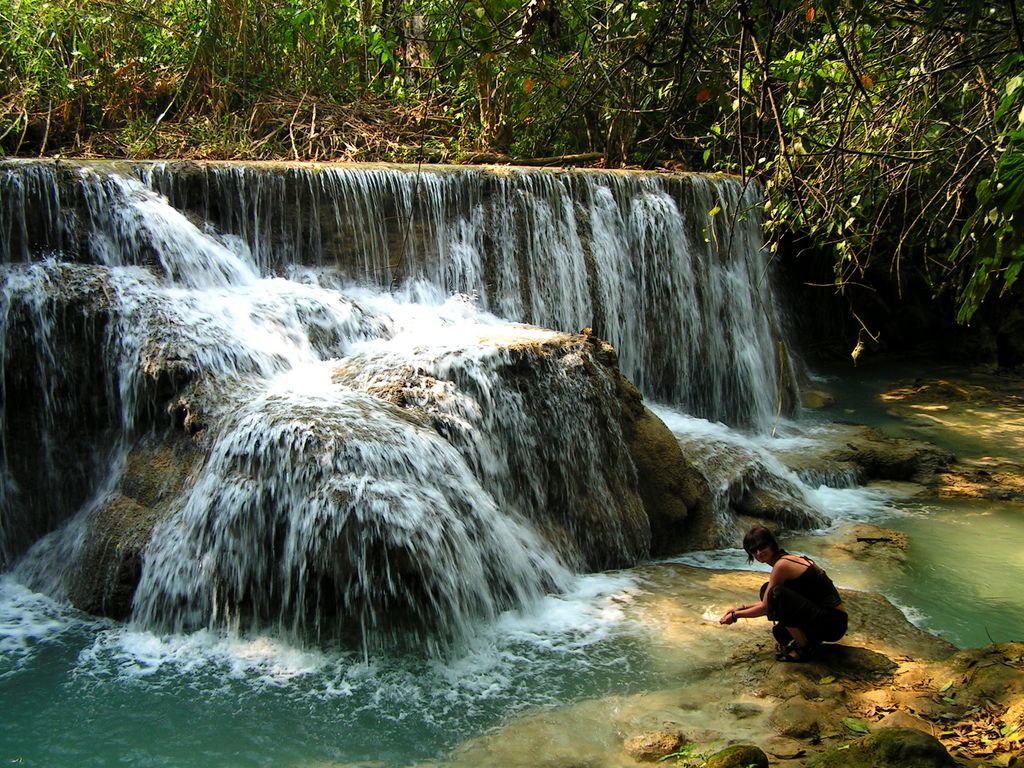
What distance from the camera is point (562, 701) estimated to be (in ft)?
14.1

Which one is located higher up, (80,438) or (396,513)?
(80,438)

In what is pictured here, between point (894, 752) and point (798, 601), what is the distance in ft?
3.75

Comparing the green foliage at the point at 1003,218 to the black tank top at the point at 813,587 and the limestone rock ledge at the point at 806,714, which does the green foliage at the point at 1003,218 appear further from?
the limestone rock ledge at the point at 806,714

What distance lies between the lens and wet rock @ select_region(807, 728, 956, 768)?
3172 mm

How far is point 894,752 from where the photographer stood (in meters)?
3.21

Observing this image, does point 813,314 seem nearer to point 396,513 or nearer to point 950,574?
point 950,574

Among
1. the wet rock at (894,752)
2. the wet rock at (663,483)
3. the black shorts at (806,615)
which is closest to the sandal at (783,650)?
the black shorts at (806,615)

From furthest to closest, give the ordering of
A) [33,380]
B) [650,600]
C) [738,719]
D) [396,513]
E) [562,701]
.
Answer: [33,380]
[650,600]
[396,513]
[562,701]
[738,719]

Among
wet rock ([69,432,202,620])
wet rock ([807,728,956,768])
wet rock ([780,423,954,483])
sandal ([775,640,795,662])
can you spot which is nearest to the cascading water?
wet rock ([69,432,202,620])

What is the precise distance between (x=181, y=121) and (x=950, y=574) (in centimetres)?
810

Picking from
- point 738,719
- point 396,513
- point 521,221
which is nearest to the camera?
point 738,719

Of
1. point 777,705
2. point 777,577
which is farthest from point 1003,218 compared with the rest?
point 777,705

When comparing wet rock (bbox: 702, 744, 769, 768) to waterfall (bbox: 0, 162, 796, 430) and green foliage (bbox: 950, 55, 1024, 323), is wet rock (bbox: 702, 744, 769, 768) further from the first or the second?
waterfall (bbox: 0, 162, 796, 430)

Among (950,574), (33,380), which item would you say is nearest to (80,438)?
(33,380)
